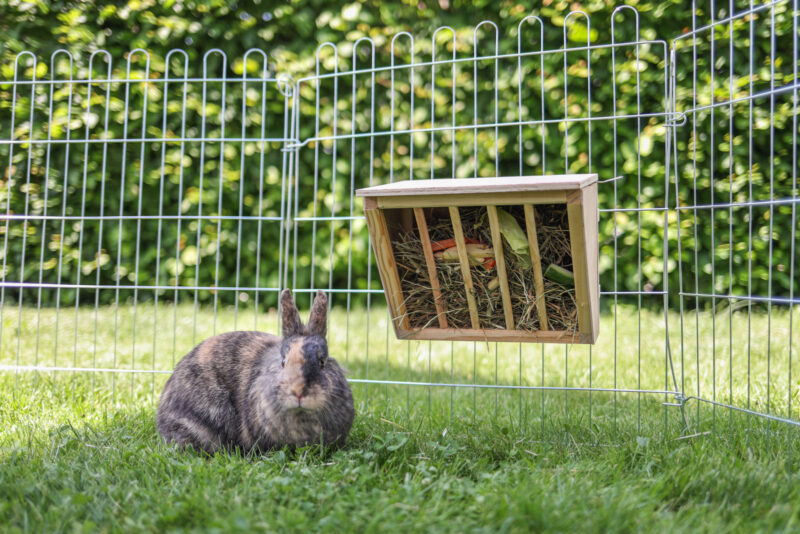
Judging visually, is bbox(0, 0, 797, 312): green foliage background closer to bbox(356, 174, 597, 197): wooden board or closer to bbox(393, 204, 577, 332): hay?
bbox(393, 204, 577, 332): hay

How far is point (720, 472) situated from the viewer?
2.34m

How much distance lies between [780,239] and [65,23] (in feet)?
19.6

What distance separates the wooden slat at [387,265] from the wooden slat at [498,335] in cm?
8

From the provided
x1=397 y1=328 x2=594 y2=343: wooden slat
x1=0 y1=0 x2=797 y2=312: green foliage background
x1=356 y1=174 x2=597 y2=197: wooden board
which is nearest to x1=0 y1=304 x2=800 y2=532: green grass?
x1=397 y1=328 x2=594 y2=343: wooden slat

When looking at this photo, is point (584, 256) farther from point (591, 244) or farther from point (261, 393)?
point (261, 393)

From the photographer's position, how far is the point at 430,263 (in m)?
2.79

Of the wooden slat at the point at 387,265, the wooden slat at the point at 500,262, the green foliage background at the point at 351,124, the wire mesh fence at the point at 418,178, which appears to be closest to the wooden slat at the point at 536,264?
the wooden slat at the point at 500,262

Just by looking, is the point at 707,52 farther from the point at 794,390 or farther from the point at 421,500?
the point at 421,500

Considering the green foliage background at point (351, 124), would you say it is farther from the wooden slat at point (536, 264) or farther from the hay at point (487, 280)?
the wooden slat at point (536, 264)

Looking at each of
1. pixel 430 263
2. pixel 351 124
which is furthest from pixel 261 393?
pixel 351 124

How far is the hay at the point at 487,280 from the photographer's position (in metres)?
2.75

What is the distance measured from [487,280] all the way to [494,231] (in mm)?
280

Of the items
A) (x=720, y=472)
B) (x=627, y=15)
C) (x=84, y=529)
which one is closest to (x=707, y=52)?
(x=627, y=15)

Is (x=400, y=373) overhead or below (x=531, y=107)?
below
